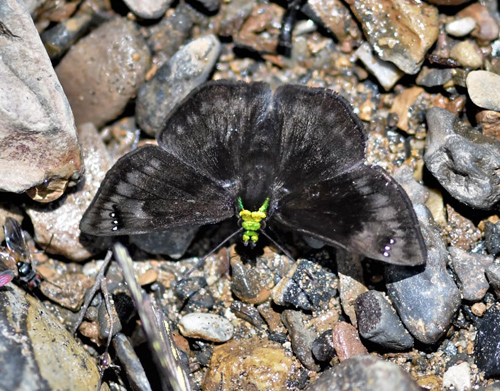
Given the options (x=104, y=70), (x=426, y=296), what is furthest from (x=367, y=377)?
(x=104, y=70)

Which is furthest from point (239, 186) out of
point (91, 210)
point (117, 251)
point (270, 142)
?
point (117, 251)

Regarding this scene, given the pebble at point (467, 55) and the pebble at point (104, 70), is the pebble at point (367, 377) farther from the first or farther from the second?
the pebble at point (104, 70)

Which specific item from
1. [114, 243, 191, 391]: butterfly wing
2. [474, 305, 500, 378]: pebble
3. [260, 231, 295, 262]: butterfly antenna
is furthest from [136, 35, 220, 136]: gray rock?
Result: [474, 305, 500, 378]: pebble

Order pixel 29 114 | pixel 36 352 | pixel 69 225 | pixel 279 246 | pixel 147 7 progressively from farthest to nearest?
pixel 147 7, pixel 69 225, pixel 279 246, pixel 29 114, pixel 36 352

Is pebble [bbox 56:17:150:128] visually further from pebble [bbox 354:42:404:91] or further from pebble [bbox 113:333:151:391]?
pebble [bbox 113:333:151:391]

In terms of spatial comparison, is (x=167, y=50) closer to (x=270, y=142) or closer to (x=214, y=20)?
(x=214, y=20)

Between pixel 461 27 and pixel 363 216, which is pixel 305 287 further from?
pixel 461 27

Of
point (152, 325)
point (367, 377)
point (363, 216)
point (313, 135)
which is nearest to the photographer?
point (152, 325)
